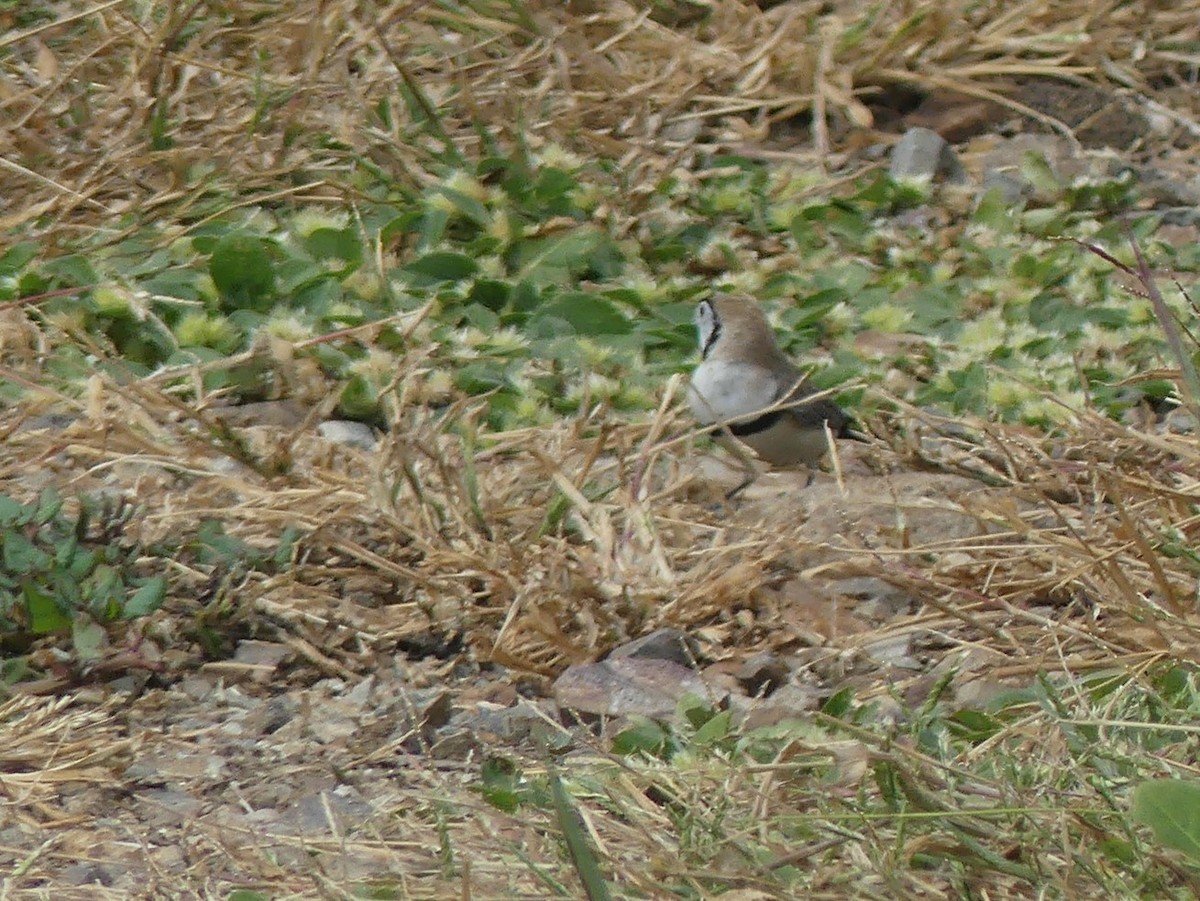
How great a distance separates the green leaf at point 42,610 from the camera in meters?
3.00

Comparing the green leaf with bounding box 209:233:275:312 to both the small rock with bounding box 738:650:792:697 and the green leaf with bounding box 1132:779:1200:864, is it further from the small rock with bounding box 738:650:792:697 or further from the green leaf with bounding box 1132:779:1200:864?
the green leaf with bounding box 1132:779:1200:864

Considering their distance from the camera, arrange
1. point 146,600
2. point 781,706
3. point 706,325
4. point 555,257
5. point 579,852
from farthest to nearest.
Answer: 1. point 555,257
2. point 706,325
3. point 146,600
4. point 781,706
5. point 579,852

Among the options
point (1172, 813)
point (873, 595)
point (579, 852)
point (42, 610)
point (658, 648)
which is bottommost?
point (873, 595)

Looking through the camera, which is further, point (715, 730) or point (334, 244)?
point (334, 244)

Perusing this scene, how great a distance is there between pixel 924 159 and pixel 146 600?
10.9 feet

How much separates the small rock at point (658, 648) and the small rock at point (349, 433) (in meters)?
0.94

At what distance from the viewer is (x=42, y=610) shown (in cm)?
300

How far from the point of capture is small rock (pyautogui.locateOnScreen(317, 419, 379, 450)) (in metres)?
3.92

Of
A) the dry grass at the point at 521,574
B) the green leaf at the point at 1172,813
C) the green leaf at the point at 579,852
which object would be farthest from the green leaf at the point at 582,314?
the green leaf at the point at 579,852

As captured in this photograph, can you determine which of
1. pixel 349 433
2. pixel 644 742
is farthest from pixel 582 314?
pixel 644 742

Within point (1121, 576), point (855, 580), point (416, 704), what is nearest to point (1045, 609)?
point (855, 580)

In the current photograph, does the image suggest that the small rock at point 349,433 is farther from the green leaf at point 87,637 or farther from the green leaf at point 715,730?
the green leaf at point 715,730

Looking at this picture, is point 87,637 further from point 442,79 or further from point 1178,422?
point 442,79

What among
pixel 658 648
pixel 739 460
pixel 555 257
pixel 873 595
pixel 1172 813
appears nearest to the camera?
pixel 1172 813
